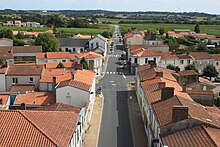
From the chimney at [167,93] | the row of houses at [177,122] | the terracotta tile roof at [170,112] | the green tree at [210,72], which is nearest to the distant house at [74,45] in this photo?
the green tree at [210,72]

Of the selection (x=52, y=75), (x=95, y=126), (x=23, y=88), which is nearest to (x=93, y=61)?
(x=52, y=75)

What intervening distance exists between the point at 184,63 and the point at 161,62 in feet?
18.8

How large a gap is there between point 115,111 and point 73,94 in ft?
24.7

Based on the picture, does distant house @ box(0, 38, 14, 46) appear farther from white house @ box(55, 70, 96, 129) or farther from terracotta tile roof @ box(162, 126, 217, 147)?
terracotta tile roof @ box(162, 126, 217, 147)

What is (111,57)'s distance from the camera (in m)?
96.9

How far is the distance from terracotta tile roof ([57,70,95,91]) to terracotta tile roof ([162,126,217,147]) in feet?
57.0

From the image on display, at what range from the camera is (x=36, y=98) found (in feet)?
144

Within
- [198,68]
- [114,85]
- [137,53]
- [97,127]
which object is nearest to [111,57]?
[137,53]

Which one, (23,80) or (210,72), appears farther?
(210,72)

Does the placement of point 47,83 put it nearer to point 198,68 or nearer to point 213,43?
point 198,68

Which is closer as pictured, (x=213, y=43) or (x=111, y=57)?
(x=111, y=57)

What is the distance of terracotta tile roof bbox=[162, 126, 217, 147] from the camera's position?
23953 mm

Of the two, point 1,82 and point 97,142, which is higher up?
point 1,82

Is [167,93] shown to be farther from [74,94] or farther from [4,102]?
[4,102]
